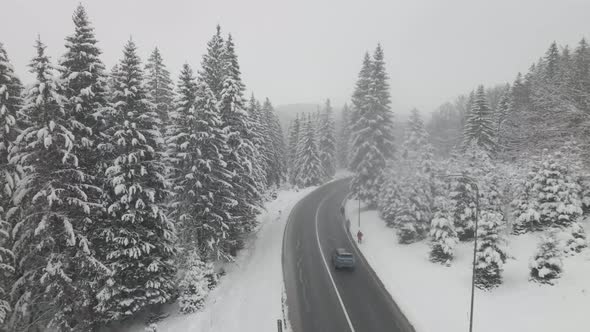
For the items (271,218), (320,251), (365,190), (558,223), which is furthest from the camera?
(271,218)

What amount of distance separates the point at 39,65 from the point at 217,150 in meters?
10.7

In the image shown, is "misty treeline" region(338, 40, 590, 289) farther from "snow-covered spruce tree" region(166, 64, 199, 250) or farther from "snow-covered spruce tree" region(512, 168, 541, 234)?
"snow-covered spruce tree" region(166, 64, 199, 250)

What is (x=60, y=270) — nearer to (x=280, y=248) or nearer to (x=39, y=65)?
(x=39, y=65)

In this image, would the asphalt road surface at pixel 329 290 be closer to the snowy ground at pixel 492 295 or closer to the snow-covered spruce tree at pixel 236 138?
the snowy ground at pixel 492 295

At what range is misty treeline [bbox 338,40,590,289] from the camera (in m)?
11.7

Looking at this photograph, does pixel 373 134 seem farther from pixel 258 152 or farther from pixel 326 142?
pixel 326 142

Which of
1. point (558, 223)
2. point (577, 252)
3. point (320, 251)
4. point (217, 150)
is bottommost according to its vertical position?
point (320, 251)

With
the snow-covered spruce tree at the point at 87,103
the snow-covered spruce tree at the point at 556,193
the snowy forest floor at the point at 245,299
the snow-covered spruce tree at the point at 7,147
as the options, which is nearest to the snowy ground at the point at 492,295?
the snow-covered spruce tree at the point at 556,193

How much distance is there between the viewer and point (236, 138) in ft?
80.8

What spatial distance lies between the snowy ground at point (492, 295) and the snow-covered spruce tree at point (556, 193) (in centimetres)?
167

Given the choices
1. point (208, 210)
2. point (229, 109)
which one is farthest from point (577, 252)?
point (229, 109)

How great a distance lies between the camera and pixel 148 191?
656 inches

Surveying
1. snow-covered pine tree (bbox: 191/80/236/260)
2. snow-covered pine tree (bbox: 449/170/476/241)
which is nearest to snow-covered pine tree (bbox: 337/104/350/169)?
snow-covered pine tree (bbox: 449/170/476/241)

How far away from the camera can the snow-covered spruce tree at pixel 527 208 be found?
71.1 ft
